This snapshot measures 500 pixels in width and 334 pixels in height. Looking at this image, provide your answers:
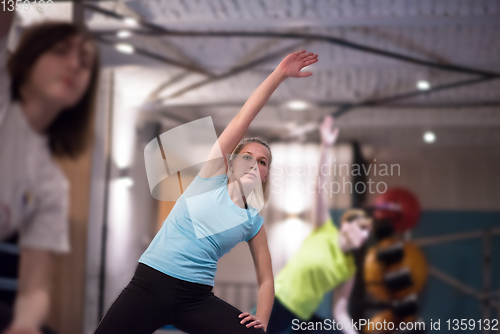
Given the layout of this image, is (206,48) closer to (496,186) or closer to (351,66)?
(351,66)

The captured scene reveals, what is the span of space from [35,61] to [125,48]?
0.72 m

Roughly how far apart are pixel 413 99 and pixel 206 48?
1.12 m

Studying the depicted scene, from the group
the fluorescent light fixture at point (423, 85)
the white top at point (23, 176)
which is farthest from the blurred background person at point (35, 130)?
the fluorescent light fixture at point (423, 85)

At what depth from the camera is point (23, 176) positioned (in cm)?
176

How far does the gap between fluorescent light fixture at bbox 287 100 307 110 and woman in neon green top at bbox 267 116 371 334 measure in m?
0.13

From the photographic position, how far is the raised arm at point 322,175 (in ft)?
7.32

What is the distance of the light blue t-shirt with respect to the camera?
4.46 ft

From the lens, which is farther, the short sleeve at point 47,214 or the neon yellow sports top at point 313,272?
the neon yellow sports top at point 313,272

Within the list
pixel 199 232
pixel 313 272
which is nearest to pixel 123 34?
pixel 199 232

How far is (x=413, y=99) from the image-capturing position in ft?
7.67

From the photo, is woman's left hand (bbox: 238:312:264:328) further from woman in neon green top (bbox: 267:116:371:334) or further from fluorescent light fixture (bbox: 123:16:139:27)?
fluorescent light fixture (bbox: 123:16:139:27)

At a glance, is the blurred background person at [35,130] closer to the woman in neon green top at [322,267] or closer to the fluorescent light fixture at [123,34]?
the fluorescent light fixture at [123,34]

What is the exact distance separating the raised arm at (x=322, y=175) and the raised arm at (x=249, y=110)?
85cm

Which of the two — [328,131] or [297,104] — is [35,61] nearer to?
[297,104]
